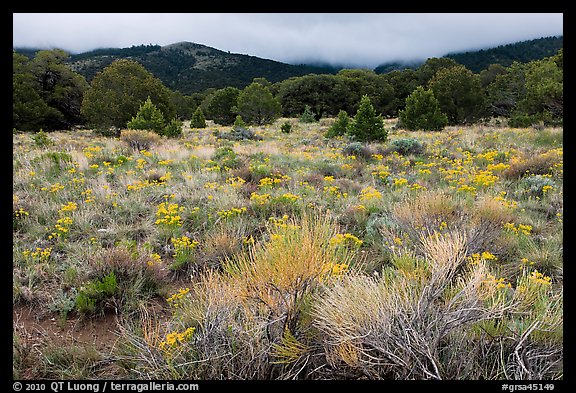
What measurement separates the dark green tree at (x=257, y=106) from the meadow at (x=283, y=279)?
76.3 ft

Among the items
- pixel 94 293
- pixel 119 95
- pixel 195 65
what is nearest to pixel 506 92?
pixel 119 95

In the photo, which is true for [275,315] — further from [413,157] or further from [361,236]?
[413,157]

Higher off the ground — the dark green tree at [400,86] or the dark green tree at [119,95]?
the dark green tree at [400,86]

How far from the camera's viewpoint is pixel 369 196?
5.68 meters

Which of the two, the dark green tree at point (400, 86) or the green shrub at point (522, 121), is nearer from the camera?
the green shrub at point (522, 121)

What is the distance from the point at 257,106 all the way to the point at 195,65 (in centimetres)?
7254

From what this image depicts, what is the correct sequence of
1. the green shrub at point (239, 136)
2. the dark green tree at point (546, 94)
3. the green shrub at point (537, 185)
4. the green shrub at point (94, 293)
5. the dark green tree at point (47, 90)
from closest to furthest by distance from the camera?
1. the green shrub at point (94, 293)
2. the green shrub at point (537, 185)
3. the dark green tree at point (546, 94)
4. the green shrub at point (239, 136)
5. the dark green tree at point (47, 90)

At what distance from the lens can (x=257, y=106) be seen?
97.5ft

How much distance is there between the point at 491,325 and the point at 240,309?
5.94 ft

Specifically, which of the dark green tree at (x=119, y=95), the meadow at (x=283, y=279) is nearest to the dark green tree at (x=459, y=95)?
the dark green tree at (x=119, y=95)

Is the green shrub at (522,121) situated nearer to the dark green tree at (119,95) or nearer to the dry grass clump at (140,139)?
the dry grass clump at (140,139)

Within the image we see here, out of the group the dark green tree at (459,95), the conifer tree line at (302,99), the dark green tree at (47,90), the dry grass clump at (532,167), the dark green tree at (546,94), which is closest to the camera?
the dry grass clump at (532,167)

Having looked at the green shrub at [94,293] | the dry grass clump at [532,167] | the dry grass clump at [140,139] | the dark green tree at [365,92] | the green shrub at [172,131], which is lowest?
the green shrub at [94,293]

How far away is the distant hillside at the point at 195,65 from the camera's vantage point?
76.9 metres
